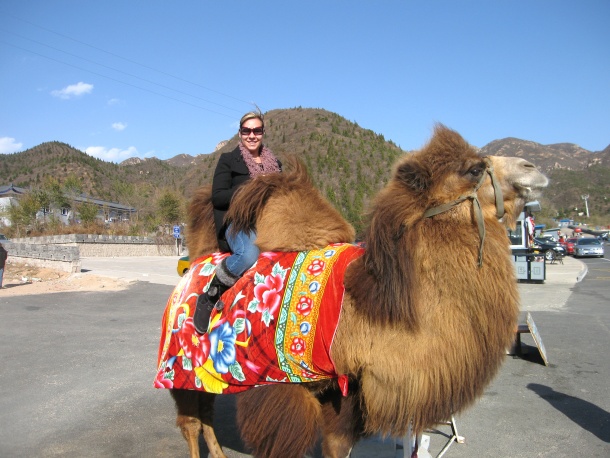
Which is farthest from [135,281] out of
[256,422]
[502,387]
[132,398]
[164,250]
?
[164,250]

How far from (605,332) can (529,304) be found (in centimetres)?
373

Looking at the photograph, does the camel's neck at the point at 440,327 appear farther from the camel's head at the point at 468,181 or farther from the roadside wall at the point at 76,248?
the roadside wall at the point at 76,248

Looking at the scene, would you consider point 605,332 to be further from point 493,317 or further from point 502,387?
point 493,317

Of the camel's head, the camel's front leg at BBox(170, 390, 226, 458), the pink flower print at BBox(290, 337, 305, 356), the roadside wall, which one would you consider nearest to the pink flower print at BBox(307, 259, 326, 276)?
the pink flower print at BBox(290, 337, 305, 356)

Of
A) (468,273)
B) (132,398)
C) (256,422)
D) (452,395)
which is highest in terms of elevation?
(468,273)

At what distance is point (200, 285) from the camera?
11.8 ft

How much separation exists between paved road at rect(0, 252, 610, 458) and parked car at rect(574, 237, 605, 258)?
29.5 meters

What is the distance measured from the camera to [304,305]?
2.90 m

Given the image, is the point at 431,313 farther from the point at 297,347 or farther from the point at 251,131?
the point at 251,131

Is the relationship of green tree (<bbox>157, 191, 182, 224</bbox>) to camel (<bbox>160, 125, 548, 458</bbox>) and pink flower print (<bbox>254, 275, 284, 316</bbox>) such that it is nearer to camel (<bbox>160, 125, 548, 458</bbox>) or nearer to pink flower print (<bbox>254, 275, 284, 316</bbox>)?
pink flower print (<bbox>254, 275, 284, 316</bbox>)

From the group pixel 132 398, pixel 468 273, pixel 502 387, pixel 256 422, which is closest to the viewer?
pixel 468 273

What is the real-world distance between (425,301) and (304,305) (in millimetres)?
707

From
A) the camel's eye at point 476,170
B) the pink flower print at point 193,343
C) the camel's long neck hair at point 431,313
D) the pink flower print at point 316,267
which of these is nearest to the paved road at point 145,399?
the pink flower print at point 193,343

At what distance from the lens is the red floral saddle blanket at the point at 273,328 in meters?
2.84
